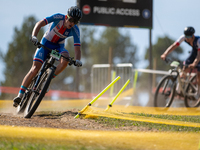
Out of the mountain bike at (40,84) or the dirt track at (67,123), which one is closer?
the dirt track at (67,123)

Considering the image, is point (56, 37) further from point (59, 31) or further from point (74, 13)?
point (74, 13)

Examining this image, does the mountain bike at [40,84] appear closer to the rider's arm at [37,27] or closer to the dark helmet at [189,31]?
the rider's arm at [37,27]

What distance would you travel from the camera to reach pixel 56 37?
240 inches

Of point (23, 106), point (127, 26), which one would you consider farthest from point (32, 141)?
point (127, 26)

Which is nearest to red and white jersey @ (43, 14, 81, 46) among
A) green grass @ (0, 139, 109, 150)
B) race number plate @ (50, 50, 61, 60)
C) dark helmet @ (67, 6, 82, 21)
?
dark helmet @ (67, 6, 82, 21)

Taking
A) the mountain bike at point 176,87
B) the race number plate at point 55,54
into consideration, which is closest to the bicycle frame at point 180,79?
the mountain bike at point 176,87

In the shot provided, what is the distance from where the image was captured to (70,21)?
5.70m

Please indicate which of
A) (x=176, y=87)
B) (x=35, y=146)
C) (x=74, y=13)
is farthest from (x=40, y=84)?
(x=176, y=87)

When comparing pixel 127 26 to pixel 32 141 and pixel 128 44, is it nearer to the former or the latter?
pixel 32 141

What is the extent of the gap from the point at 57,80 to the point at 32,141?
45430 millimetres

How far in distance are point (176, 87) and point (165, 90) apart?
30.0 inches

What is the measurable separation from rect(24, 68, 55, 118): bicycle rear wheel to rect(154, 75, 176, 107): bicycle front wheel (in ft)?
12.7

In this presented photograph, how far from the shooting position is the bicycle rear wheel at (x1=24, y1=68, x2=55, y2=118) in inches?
211

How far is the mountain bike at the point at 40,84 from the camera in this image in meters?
5.38
